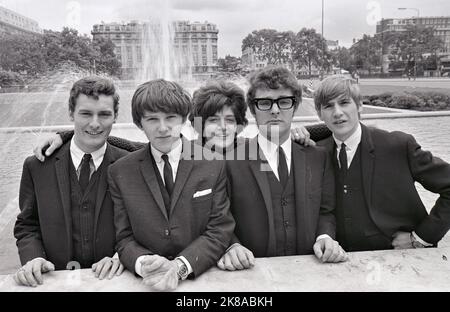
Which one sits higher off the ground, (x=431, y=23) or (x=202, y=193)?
(x=431, y=23)

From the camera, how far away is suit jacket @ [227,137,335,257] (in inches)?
92.3

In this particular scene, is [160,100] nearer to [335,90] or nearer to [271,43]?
[335,90]

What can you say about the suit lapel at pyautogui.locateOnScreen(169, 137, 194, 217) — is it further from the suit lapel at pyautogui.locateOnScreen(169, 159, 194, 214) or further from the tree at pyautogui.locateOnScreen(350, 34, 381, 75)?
the tree at pyautogui.locateOnScreen(350, 34, 381, 75)

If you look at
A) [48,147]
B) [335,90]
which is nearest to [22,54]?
[48,147]

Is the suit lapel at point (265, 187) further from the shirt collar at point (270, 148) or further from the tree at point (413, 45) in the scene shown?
the tree at point (413, 45)

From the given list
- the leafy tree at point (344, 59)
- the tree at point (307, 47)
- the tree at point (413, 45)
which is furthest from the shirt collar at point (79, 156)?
the leafy tree at point (344, 59)

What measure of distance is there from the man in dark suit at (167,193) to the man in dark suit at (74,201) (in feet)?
0.71

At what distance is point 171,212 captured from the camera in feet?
7.09

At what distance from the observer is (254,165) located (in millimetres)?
2383

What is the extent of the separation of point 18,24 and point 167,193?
65359 millimetres

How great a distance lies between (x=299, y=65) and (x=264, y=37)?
7.22 metres

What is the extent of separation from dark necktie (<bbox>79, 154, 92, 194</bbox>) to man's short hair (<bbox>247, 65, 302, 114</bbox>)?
1.04 metres
